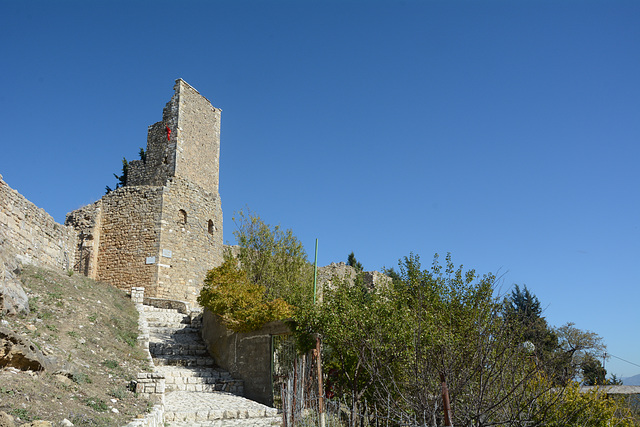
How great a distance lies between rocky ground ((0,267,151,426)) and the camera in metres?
6.61

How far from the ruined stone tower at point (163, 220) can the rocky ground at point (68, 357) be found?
5560 mm

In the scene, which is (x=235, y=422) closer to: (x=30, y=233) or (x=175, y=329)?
(x=175, y=329)

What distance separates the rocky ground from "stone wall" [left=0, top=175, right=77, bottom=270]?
1264 mm

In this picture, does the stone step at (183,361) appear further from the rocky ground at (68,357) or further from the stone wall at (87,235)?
the stone wall at (87,235)

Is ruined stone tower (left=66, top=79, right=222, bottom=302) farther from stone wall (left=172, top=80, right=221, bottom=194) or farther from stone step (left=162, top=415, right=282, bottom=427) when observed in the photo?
stone step (left=162, top=415, right=282, bottom=427)

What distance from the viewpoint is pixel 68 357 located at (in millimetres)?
8992

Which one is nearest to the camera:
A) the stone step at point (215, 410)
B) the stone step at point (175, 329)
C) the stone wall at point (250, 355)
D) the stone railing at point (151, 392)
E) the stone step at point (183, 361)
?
the stone railing at point (151, 392)

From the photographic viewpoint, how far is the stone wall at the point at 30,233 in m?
14.0

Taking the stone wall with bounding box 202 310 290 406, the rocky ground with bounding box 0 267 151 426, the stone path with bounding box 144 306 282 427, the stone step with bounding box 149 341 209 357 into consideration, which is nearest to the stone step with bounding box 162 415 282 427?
the stone path with bounding box 144 306 282 427

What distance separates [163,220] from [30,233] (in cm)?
624

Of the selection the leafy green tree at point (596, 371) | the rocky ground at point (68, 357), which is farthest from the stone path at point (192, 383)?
the leafy green tree at point (596, 371)

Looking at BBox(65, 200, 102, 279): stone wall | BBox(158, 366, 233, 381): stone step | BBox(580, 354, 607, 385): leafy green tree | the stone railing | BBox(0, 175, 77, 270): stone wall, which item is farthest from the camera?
BBox(65, 200, 102, 279): stone wall

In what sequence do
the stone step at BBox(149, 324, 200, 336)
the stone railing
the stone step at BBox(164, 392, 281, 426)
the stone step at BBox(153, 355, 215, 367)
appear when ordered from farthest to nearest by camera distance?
the stone step at BBox(149, 324, 200, 336) < the stone step at BBox(153, 355, 215, 367) < the stone step at BBox(164, 392, 281, 426) < the stone railing

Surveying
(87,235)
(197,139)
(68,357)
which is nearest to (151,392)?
(68,357)
